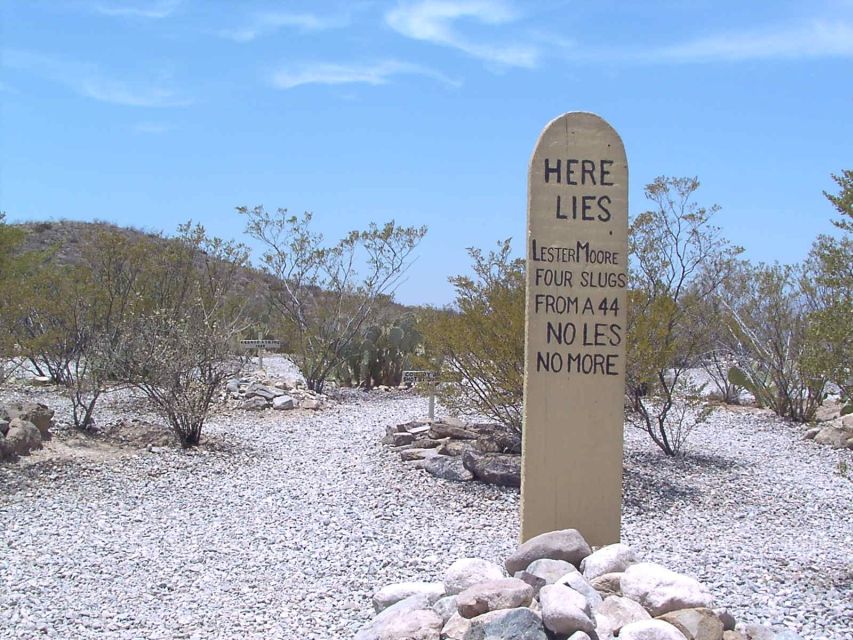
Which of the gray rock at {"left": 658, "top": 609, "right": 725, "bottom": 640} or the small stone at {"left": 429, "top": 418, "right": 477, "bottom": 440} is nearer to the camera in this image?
the gray rock at {"left": 658, "top": 609, "right": 725, "bottom": 640}

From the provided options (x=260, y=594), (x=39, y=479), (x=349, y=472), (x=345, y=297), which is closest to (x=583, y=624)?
(x=260, y=594)

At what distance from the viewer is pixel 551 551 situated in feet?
15.9

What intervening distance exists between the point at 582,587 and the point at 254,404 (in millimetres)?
10698

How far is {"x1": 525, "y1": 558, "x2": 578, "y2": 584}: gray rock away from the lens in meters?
4.45

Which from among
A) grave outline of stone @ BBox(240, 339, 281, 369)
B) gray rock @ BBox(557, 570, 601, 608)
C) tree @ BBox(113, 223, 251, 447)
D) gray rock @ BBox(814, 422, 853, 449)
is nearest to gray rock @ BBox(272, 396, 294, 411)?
tree @ BBox(113, 223, 251, 447)

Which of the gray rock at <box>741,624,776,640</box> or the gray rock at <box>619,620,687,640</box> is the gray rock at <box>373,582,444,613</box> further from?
the gray rock at <box>741,624,776,640</box>

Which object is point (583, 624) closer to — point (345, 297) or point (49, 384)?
point (49, 384)

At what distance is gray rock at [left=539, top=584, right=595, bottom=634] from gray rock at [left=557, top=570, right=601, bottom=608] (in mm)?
207

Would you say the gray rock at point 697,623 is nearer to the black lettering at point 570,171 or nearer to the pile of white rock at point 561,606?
the pile of white rock at point 561,606

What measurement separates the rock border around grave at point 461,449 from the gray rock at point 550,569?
10.8ft

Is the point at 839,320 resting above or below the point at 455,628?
above

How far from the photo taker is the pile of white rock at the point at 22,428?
8.81 meters

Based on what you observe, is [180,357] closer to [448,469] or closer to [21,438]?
[21,438]

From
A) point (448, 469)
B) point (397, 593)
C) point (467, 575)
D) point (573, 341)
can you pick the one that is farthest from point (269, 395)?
point (467, 575)
